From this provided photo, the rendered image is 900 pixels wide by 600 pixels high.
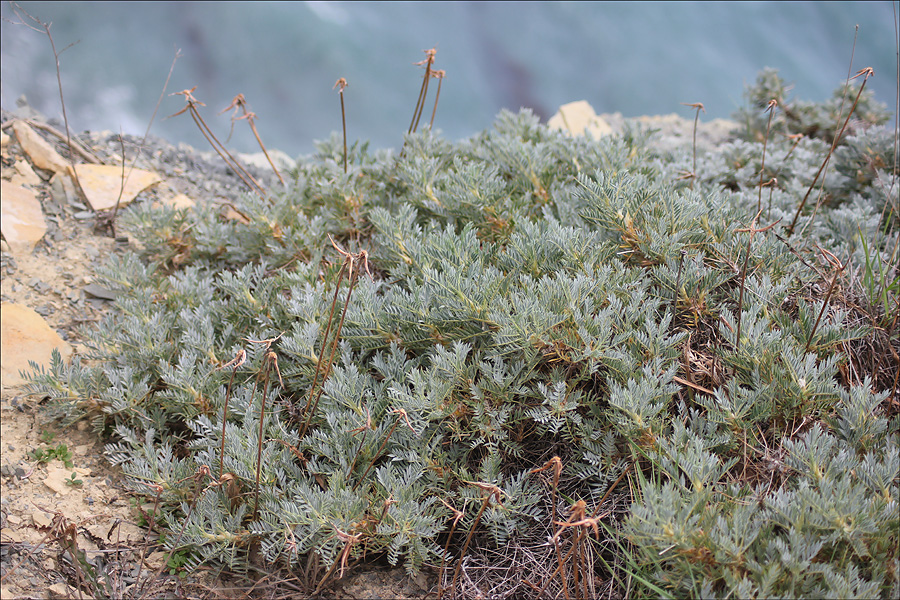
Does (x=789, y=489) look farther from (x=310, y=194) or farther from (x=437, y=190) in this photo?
(x=310, y=194)

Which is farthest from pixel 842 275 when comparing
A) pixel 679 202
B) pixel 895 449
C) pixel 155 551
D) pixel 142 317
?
pixel 142 317

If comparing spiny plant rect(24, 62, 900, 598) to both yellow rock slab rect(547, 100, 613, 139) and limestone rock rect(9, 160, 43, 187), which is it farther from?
yellow rock slab rect(547, 100, 613, 139)

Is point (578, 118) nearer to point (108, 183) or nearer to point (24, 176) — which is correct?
point (108, 183)

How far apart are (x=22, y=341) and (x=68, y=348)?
0.20 meters

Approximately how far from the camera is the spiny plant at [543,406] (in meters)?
1.76

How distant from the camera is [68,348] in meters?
3.11

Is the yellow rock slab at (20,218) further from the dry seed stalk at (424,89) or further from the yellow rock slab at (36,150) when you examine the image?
the dry seed stalk at (424,89)

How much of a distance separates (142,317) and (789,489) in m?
2.89

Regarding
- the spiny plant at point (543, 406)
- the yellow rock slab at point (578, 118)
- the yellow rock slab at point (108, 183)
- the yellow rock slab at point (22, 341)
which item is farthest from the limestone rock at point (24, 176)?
the yellow rock slab at point (578, 118)

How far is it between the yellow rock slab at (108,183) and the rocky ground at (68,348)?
10mm

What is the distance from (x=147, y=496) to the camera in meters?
2.45

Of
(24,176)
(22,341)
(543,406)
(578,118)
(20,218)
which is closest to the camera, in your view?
(543,406)

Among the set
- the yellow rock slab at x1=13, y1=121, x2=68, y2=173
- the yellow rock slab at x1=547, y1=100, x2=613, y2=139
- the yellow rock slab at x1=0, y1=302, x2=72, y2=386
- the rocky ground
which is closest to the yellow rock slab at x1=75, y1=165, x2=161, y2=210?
the rocky ground

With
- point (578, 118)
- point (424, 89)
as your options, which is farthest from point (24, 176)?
point (578, 118)
